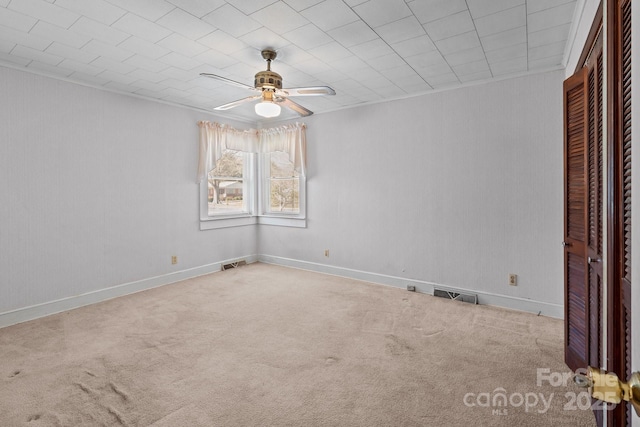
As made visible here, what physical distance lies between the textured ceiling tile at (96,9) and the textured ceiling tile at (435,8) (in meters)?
2.00

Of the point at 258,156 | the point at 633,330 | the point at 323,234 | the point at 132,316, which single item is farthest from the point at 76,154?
the point at 633,330

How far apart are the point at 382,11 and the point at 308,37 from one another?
64cm

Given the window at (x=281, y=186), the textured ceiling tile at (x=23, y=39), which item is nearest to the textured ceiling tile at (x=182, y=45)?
the textured ceiling tile at (x=23, y=39)

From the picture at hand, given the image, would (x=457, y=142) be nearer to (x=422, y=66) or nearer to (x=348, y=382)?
(x=422, y=66)

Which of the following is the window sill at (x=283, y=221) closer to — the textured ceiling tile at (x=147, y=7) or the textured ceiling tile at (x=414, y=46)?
the textured ceiling tile at (x=414, y=46)

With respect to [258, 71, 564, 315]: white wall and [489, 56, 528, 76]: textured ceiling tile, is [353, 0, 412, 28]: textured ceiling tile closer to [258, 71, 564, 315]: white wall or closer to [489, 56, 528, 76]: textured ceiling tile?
[489, 56, 528, 76]: textured ceiling tile

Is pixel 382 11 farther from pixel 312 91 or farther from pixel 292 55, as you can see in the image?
pixel 292 55

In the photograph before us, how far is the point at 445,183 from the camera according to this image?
401 cm

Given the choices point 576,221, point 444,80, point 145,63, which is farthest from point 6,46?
point 576,221

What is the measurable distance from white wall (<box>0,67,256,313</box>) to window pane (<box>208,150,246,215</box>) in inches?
15.8

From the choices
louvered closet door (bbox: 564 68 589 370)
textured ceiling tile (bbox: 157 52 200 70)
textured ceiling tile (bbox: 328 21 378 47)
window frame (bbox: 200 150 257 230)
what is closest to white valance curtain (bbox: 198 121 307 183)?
window frame (bbox: 200 150 257 230)

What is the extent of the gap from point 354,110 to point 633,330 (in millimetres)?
4307

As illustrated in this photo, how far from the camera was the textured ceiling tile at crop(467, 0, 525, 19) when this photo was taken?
2.20 meters

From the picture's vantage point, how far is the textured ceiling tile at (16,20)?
229cm
